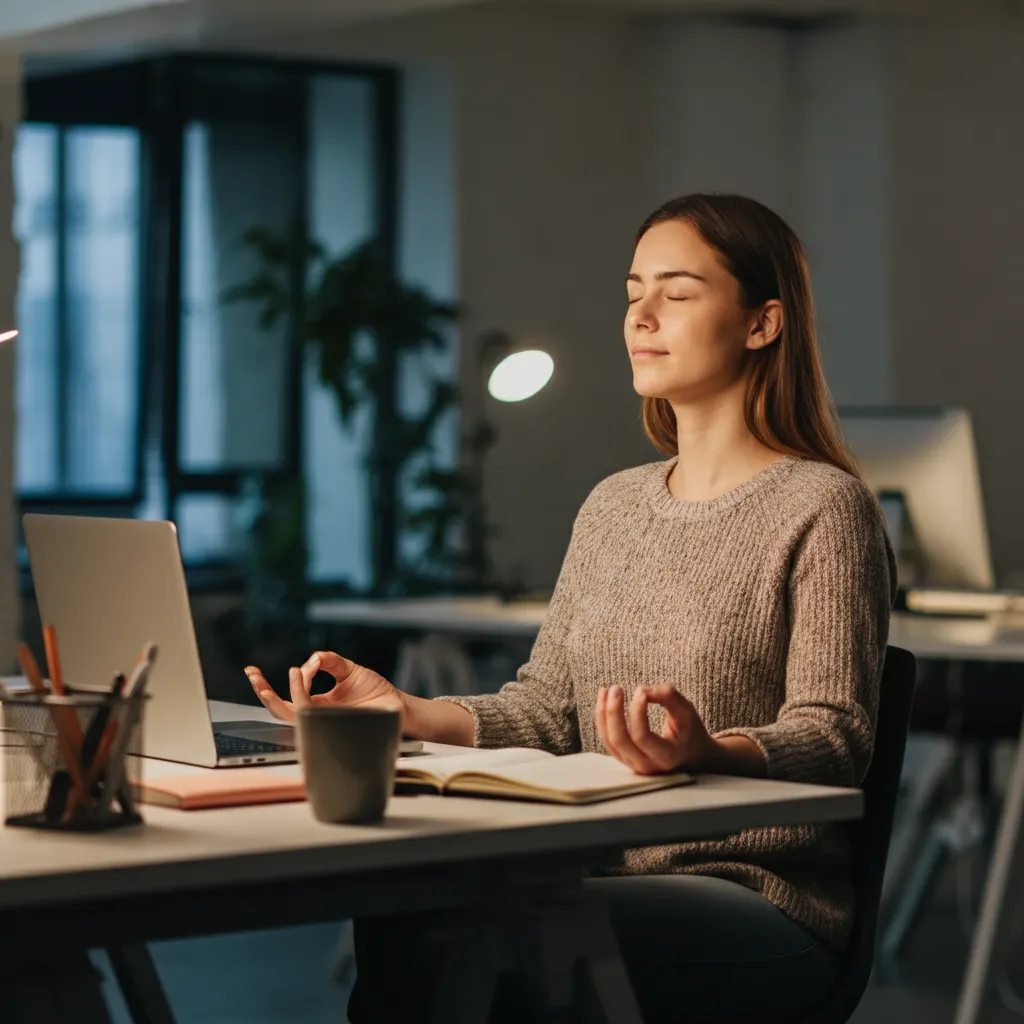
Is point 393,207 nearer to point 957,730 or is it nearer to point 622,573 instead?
point 957,730

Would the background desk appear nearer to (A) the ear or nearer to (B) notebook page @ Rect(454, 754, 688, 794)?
(A) the ear

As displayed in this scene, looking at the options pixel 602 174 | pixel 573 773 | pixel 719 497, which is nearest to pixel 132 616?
pixel 573 773

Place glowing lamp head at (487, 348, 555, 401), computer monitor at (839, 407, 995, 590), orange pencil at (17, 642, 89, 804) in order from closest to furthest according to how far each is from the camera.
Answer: orange pencil at (17, 642, 89, 804) → glowing lamp head at (487, 348, 555, 401) → computer monitor at (839, 407, 995, 590)

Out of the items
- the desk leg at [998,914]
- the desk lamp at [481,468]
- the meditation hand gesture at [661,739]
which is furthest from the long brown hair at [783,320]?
the desk lamp at [481,468]

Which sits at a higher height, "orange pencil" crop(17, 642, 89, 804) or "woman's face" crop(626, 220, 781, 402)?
"woman's face" crop(626, 220, 781, 402)

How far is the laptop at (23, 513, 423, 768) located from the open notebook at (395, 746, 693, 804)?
0.59ft

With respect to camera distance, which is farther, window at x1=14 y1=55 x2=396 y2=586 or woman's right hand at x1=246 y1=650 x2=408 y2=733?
window at x1=14 y1=55 x2=396 y2=586

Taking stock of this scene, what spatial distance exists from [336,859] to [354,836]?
0.04 m

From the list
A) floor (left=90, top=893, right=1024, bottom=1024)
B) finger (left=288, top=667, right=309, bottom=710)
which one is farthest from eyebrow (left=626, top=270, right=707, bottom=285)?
floor (left=90, top=893, right=1024, bottom=1024)

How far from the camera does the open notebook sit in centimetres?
138

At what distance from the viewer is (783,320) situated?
6.23ft

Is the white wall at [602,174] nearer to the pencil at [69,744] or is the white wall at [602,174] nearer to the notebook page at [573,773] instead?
the notebook page at [573,773]

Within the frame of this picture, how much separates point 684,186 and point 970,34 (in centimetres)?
118

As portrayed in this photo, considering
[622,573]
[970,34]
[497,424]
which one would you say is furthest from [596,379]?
[622,573]
